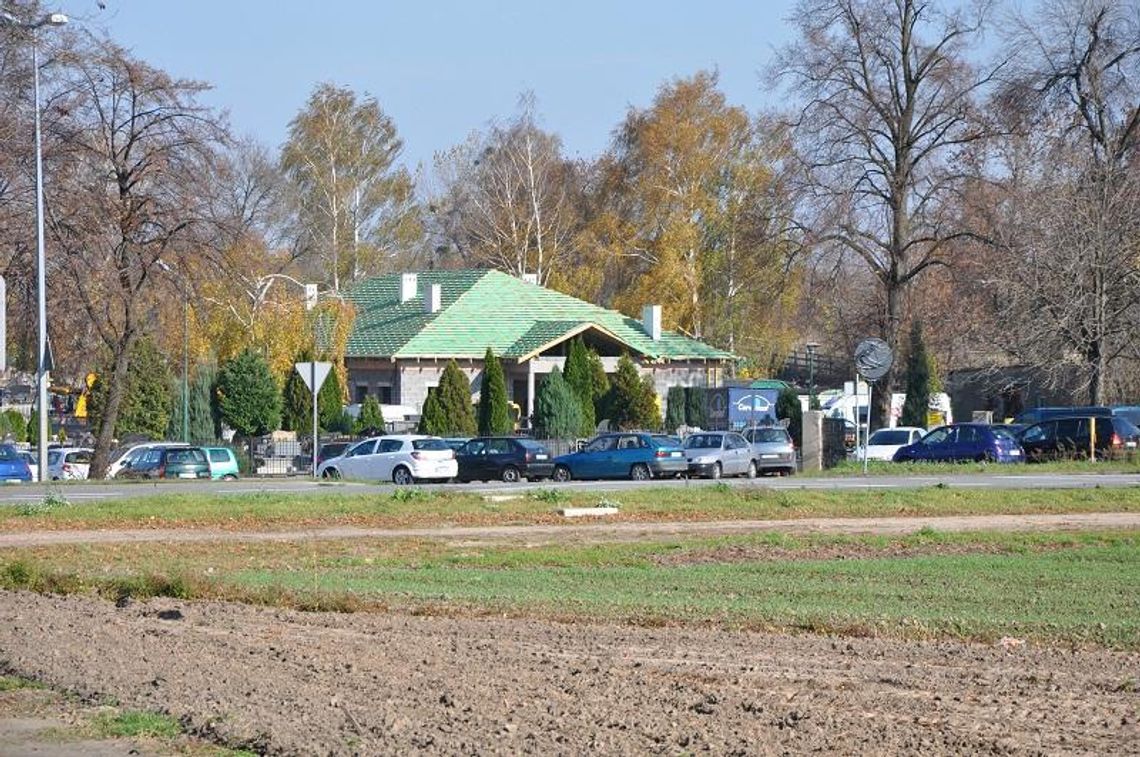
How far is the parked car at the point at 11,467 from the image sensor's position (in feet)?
139

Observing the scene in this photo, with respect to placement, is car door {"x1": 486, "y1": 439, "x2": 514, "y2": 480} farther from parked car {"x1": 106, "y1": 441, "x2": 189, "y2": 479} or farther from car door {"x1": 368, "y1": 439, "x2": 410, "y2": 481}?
parked car {"x1": 106, "y1": 441, "x2": 189, "y2": 479}

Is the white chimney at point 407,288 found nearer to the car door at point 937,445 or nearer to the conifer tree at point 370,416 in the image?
the conifer tree at point 370,416

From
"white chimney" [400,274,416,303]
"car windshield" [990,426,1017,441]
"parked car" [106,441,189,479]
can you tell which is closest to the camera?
"car windshield" [990,426,1017,441]

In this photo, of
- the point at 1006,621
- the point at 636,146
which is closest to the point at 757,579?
the point at 1006,621

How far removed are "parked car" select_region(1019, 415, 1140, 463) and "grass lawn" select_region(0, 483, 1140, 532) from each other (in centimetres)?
1218

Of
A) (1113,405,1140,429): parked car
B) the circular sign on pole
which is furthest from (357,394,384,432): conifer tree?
(1113,405,1140,429): parked car

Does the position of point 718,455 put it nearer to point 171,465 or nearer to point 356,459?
point 356,459

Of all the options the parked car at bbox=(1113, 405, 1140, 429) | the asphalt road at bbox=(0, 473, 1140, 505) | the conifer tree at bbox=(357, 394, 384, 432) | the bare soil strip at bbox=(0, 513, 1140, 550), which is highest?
the conifer tree at bbox=(357, 394, 384, 432)

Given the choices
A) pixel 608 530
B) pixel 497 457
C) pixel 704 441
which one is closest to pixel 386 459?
pixel 497 457

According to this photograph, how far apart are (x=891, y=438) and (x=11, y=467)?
87.6 ft

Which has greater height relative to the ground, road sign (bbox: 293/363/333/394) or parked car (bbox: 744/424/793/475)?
road sign (bbox: 293/363/333/394)

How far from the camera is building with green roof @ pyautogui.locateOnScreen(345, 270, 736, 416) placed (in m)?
64.1

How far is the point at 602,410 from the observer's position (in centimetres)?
6372

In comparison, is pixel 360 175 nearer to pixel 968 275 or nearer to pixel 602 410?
pixel 602 410
